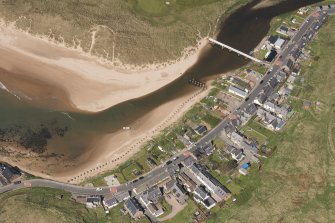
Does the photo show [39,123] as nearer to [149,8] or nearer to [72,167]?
[72,167]

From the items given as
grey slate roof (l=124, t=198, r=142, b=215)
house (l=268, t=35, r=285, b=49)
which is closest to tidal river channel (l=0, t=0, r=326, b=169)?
house (l=268, t=35, r=285, b=49)

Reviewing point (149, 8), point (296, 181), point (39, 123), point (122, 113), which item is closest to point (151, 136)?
point (122, 113)

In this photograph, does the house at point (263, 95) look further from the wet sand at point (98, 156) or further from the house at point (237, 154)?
the wet sand at point (98, 156)

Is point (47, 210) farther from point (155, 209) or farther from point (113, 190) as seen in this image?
point (155, 209)

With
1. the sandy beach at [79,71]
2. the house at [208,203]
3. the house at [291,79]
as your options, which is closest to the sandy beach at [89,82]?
the sandy beach at [79,71]

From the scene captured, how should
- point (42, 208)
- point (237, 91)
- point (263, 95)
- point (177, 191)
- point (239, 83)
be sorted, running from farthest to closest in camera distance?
point (239, 83)
point (237, 91)
point (263, 95)
point (177, 191)
point (42, 208)

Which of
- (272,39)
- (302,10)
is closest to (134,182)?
(272,39)
